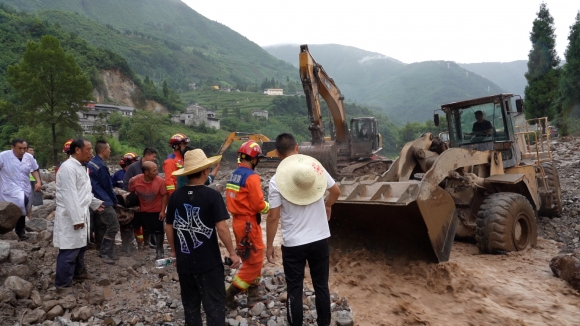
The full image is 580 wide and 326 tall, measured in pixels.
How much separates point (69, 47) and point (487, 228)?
201 feet

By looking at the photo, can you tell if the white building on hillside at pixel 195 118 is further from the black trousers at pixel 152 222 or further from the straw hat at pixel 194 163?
the straw hat at pixel 194 163

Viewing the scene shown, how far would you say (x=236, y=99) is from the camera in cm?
9075

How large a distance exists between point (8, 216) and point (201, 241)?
11.8 ft

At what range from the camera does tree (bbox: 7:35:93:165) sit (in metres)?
25.9

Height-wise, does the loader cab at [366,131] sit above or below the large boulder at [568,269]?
above

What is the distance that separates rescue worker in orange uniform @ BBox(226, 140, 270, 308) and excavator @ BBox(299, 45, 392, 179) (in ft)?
26.6

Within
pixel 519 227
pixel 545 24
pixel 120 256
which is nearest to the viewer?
pixel 120 256

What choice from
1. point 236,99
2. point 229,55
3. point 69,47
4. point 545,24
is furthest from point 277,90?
point 229,55

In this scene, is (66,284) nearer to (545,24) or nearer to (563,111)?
(563,111)

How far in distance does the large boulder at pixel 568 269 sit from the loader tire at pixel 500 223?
2.30 ft

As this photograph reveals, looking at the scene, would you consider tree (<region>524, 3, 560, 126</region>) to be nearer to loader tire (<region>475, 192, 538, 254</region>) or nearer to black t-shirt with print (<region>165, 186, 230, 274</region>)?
loader tire (<region>475, 192, 538, 254</region>)

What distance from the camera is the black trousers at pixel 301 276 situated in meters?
3.51

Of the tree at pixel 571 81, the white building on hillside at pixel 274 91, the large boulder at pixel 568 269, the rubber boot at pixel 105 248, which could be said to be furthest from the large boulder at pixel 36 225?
the white building on hillside at pixel 274 91

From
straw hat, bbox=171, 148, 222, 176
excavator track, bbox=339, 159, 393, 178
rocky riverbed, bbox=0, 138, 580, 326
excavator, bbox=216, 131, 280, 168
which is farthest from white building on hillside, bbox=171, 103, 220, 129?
straw hat, bbox=171, 148, 222, 176
